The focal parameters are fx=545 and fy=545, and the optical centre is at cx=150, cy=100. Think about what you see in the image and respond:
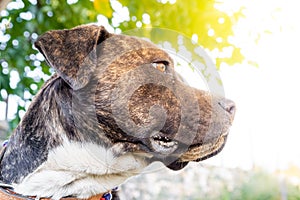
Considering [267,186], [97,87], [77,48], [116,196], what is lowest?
[267,186]

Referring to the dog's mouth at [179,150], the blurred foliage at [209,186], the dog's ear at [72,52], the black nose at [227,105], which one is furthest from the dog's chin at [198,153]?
the blurred foliage at [209,186]

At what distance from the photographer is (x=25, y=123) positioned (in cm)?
206

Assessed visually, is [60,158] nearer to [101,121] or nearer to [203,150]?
[101,121]

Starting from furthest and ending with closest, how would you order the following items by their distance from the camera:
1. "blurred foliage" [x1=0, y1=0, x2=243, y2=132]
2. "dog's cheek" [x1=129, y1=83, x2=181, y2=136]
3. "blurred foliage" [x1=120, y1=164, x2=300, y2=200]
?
"blurred foliage" [x1=120, y1=164, x2=300, y2=200], "blurred foliage" [x1=0, y1=0, x2=243, y2=132], "dog's cheek" [x1=129, y1=83, x2=181, y2=136]

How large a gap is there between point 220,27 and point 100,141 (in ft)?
6.09

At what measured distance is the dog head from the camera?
79.2 inches

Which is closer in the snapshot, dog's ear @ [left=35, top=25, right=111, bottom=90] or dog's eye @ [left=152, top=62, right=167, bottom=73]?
dog's ear @ [left=35, top=25, right=111, bottom=90]

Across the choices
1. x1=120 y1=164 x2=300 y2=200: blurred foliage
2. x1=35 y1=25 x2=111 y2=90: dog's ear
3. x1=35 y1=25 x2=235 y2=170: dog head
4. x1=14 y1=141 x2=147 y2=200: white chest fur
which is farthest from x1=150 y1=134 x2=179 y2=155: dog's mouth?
x1=120 y1=164 x2=300 y2=200: blurred foliage

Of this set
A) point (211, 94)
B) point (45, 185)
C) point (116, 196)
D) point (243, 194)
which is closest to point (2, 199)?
point (45, 185)

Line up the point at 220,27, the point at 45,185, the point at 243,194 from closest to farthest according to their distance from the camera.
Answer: the point at 45,185 < the point at 220,27 < the point at 243,194

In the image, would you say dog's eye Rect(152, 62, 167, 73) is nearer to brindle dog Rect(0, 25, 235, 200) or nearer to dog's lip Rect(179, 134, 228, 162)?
brindle dog Rect(0, 25, 235, 200)

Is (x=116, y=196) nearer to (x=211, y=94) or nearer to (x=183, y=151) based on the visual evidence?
(x=183, y=151)

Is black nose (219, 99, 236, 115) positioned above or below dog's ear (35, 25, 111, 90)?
below

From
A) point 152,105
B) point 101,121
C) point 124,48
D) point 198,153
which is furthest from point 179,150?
point 124,48
